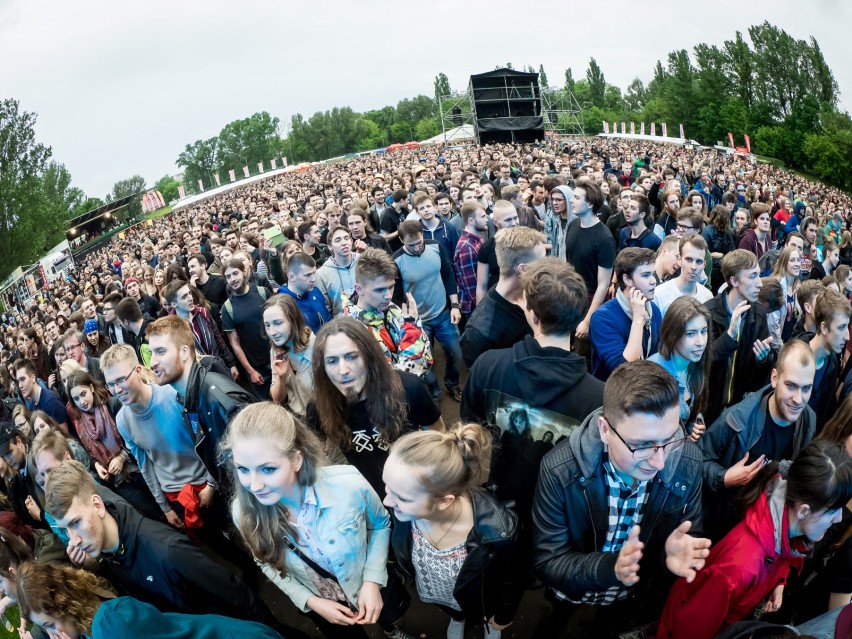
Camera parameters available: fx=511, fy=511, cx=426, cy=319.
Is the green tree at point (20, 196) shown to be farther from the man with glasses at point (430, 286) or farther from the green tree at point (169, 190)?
the green tree at point (169, 190)

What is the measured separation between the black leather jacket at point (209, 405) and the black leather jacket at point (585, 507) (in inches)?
70.4

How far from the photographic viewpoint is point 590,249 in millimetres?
4445

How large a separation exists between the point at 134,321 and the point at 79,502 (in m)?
3.24

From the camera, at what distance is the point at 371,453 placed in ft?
8.82

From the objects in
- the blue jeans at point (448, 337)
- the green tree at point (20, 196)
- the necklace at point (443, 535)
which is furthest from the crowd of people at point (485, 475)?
the green tree at point (20, 196)

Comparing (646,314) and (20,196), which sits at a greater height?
(20,196)

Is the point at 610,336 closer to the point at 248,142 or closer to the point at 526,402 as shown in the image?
the point at 526,402

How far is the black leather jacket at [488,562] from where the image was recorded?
203cm

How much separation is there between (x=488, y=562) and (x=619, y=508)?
22.1 inches

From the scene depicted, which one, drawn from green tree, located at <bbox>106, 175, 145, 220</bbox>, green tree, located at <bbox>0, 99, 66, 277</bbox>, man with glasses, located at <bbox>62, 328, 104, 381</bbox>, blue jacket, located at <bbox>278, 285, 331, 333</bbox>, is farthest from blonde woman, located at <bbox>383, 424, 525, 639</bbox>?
green tree, located at <bbox>106, 175, 145, 220</bbox>

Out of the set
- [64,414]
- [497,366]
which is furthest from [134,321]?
[497,366]

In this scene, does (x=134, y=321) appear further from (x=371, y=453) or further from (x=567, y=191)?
(x=567, y=191)

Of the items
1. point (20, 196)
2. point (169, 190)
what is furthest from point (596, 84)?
point (169, 190)

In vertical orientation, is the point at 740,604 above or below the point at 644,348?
below
